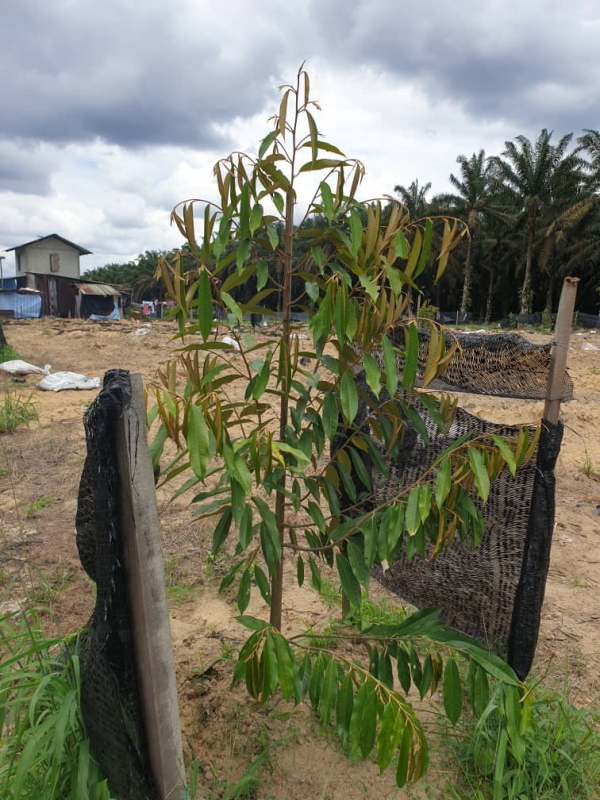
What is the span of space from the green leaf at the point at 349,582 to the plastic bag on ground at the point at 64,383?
23.3 feet

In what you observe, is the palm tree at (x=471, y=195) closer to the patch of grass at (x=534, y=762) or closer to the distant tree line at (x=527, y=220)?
the distant tree line at (x=527, y=220)

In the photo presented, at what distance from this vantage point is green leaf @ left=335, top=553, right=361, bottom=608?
1.49 m

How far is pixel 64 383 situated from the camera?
7836 mm

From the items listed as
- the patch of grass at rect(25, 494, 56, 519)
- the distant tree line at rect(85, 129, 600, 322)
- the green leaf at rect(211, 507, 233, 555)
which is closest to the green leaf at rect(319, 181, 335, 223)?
the green leaf at rect(211, 507, 233, 555)

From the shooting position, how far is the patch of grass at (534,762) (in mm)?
1548

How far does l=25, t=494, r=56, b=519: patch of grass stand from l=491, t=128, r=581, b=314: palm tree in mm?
28278

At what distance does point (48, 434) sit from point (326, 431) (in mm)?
4892

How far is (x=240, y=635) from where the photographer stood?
2338 millimetres

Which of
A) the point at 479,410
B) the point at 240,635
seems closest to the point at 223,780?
the point at 240,635

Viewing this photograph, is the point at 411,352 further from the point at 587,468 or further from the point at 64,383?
the point at 64,383

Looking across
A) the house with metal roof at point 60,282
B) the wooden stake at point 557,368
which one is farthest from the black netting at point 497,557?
the house with metal roof at point 60,282

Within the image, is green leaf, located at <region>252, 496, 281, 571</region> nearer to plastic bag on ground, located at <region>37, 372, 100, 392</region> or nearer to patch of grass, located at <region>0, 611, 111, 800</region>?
patch of grass, located at <region>0, 611, 111, 800</region>

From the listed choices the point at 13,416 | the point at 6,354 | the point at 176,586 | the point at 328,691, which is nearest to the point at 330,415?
the point at 328,691

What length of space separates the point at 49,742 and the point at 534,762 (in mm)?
1363
